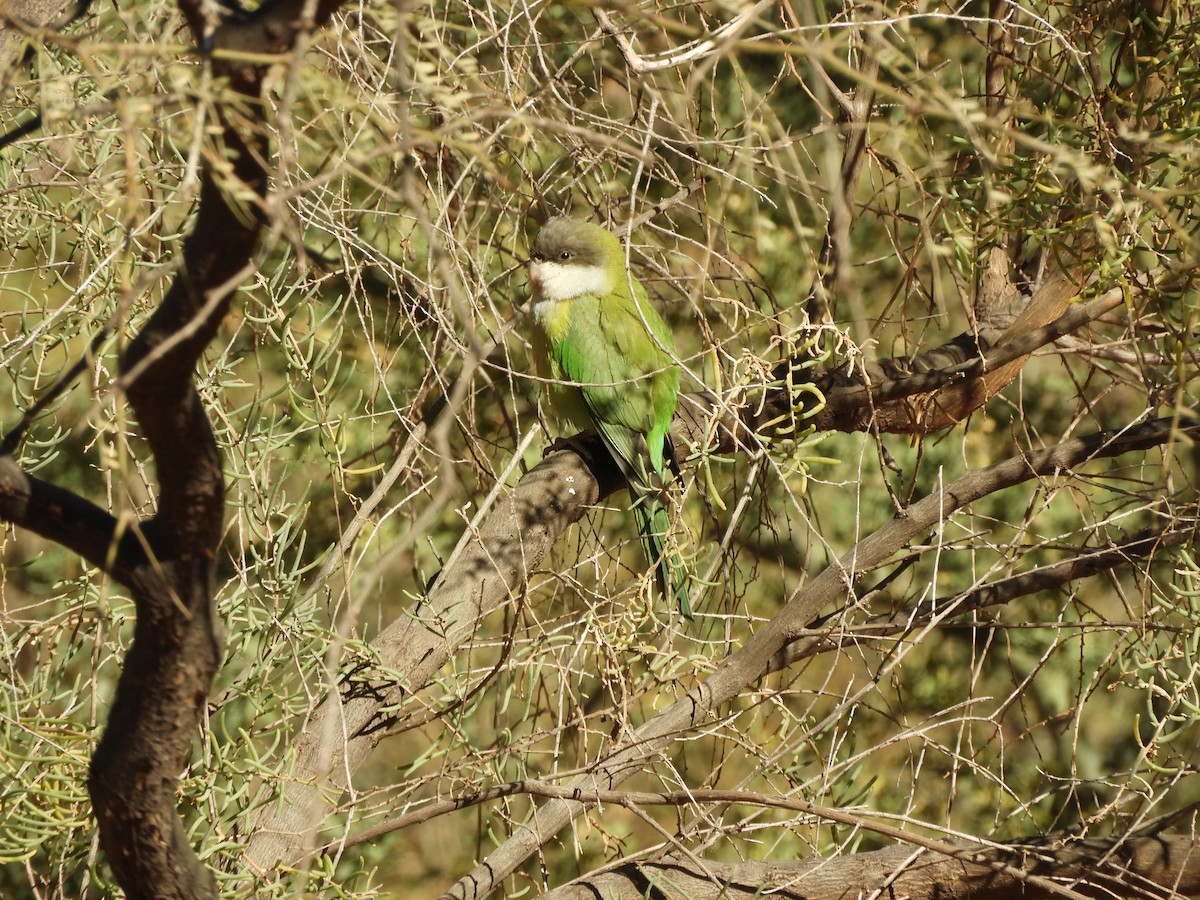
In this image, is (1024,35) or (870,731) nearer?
(1024,35)

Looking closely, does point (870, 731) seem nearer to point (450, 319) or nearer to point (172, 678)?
point (450, 319)

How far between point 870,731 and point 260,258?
154 inches

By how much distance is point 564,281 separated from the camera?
11.6ft

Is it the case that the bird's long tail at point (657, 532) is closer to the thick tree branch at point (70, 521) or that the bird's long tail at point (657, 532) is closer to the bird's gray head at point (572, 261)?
the bird's gray head at point (572, 261)

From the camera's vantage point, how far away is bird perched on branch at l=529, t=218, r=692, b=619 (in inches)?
127

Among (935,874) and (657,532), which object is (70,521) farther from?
(935,874)

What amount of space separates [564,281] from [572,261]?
0.23ft

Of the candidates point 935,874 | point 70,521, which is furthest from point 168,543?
point 935,874

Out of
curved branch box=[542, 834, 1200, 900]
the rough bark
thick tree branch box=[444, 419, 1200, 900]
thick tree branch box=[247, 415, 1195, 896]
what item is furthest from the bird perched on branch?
the rough bark

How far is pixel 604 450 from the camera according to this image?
3416 mm

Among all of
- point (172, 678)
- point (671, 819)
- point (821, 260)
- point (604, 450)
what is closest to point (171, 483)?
point (172, 678)

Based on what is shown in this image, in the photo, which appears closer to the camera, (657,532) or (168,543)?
(168,543)

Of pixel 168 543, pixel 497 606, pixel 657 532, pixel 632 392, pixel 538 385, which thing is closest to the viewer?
pixel 168 543

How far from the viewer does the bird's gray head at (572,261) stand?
3.38 meters
